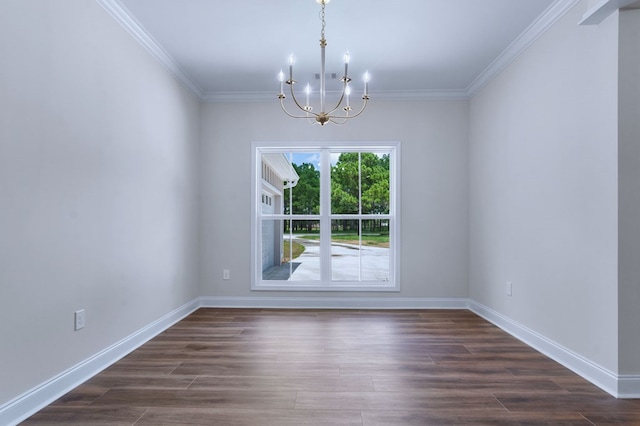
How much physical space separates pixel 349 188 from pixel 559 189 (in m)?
2.43

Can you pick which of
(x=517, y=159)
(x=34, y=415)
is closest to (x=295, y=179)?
(x=517, y=159)

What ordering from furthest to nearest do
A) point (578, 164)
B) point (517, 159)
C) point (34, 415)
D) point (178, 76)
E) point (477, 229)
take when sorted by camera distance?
point (477, 229) → point (178, 76) → point (517, 159) → point (578, 164) → point (34, 415)

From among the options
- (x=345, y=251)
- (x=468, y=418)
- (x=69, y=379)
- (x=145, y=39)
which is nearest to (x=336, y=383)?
(x=468, y=418)

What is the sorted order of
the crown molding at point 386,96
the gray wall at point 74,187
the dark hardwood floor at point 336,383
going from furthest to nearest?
the crown molding at point 386,96 < the dark hardwood floor at point 336,383 < the gray wall at point 74,187

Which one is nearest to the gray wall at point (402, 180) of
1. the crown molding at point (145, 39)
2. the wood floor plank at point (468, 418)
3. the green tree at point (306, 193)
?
the green tree at point (306, 193)

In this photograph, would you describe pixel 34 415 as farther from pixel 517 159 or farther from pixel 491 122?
pixel 491 122

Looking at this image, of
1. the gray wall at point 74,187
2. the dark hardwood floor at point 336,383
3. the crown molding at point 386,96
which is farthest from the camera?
the crown molding at point 386,96

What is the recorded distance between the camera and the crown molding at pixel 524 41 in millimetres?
2717

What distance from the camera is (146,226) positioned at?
320 cm

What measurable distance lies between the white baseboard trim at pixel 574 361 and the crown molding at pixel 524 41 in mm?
2510

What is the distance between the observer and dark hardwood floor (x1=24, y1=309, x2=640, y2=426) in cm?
198

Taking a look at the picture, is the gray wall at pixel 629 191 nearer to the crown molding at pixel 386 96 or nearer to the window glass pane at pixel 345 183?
the crown molding at pixel 386 96

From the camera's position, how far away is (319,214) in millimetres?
4672

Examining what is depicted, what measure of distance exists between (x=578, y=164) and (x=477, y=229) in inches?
69.9
